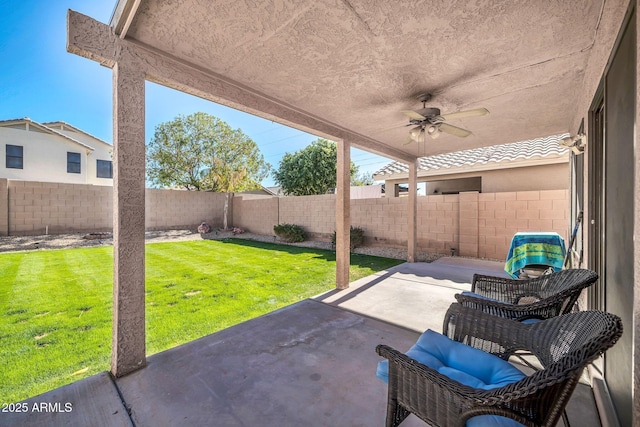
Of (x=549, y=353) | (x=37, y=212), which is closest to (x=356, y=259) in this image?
(x=549, y=353)

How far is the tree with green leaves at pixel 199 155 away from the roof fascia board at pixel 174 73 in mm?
12692

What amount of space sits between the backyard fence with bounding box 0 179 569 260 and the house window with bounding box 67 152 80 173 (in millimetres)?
5209

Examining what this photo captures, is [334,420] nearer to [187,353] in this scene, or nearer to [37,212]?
[187,353]

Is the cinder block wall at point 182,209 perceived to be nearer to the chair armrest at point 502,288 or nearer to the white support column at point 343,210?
the white support column at point 343,210

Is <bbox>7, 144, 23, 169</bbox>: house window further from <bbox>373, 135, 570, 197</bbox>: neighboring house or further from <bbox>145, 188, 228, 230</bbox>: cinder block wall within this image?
<bbox>373, 135, 570, 197</bbox>: neighboring house

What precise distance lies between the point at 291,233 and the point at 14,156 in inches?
529

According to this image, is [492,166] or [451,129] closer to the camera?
[451,129]

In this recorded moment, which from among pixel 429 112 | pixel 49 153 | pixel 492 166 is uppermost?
pixel 49 153

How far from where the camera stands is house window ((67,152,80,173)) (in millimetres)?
13648

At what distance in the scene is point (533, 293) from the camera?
247 centimetres

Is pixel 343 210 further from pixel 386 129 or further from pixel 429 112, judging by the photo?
pixel 429 112

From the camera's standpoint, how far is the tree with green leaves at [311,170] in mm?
18375

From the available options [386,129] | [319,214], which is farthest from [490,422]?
[319,214]

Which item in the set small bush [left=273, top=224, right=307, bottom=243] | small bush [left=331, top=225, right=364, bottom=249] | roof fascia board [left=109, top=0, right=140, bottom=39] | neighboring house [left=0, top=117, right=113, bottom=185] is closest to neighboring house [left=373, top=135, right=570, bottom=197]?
small bush [left=331, top=225, right=364, bottom=249]
